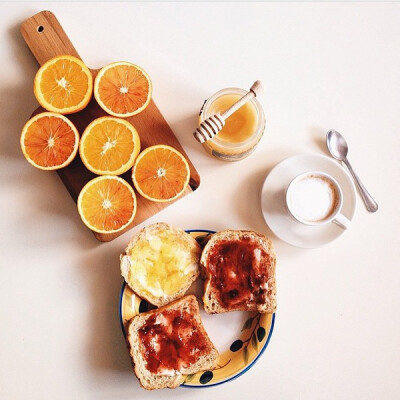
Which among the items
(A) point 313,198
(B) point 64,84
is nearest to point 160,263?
(A) point 313,198

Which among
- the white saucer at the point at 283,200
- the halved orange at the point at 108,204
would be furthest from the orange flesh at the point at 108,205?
the white saucer at the point at 283,200

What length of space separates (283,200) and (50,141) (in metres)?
1.02

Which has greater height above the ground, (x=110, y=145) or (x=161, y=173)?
(x=110, y=145)

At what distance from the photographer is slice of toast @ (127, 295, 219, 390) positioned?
6.46 feet

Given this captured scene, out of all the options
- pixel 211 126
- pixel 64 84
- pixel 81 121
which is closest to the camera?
pixel 211 126

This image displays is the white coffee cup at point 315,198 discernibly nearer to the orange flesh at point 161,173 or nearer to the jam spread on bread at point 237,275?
the jam spread on bread at point 237,275

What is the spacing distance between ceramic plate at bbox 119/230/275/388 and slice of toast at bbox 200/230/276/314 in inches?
3.2

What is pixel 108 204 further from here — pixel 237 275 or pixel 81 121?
pixel 237 275

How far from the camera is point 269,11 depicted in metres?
2.19

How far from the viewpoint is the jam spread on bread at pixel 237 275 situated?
2002mm

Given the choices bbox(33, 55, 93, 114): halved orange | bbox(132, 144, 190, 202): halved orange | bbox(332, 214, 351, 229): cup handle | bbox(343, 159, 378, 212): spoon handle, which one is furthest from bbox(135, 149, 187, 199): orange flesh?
bbox(343, 159, 378, 212): spoon handle

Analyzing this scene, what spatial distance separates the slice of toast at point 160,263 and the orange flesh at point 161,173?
0.49 ft

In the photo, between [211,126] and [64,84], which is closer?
[211,126]

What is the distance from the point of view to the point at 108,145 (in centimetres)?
194
